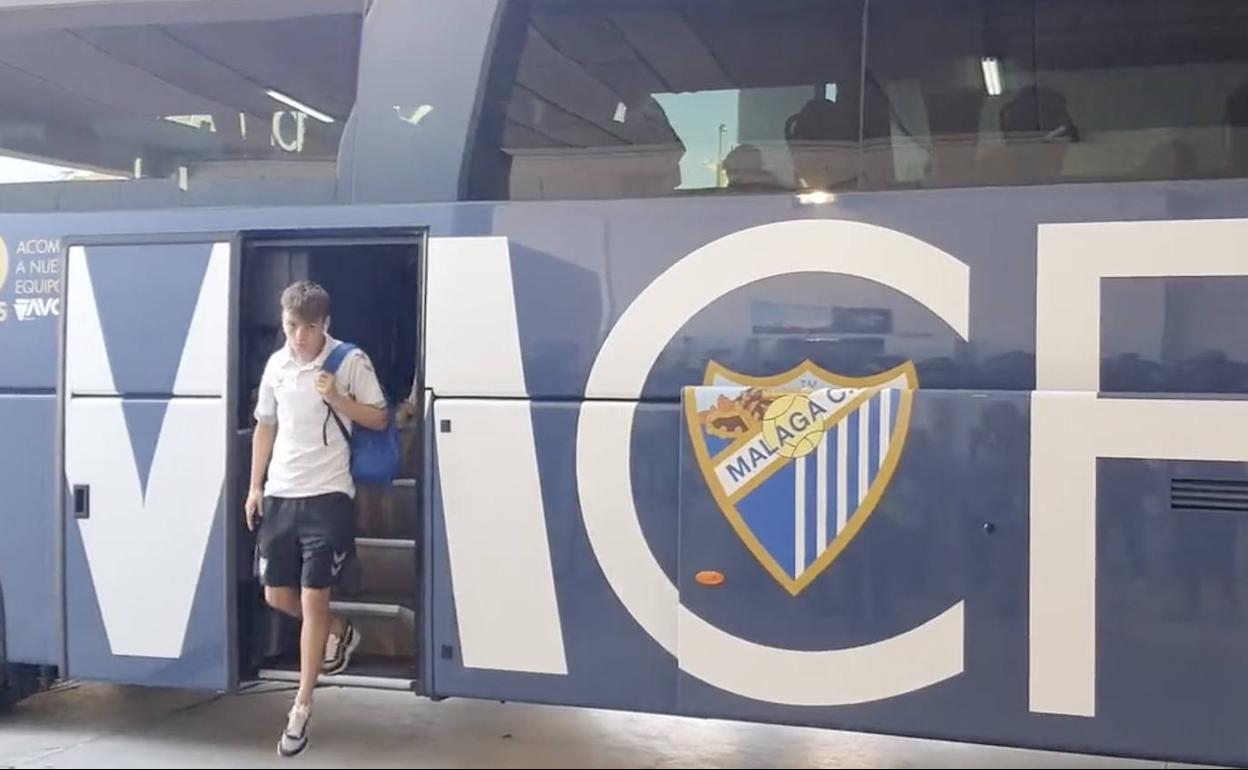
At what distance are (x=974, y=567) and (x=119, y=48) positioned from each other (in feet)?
14.0

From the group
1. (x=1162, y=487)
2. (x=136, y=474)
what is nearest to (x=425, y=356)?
(x=136, y=474)

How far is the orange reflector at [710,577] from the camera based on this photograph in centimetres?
438

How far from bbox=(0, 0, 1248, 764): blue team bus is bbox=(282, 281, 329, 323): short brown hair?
0.25 meters

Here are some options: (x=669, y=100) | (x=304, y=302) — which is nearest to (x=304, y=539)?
(x=304, y=302)

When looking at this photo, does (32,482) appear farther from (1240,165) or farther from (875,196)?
(1240,165)

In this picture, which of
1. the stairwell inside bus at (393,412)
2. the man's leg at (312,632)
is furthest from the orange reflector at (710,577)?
the man's leg at (312,632)

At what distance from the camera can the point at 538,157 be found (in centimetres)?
462

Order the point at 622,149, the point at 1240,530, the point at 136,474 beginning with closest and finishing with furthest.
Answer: the point at 1240,530 < the point at 622,149 < the point at 136,474

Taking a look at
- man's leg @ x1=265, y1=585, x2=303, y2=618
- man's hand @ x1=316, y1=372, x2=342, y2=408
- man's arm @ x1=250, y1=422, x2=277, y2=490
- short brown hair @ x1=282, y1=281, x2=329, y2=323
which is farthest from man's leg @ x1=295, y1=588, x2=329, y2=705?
short brown hair @ x1=282, y1=281, x2=329, y2=323

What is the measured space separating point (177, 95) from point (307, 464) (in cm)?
181

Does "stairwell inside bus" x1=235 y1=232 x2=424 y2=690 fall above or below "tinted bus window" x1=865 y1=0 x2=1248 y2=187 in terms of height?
below

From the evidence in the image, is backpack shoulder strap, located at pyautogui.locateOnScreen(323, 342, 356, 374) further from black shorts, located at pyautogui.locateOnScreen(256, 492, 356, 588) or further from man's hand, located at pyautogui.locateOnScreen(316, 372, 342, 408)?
black shorts, located at pyautogui.locateOnScreen(256, 492, 356, 588)

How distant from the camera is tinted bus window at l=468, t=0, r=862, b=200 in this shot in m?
4.39

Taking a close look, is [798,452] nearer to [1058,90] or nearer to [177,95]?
[1058,90]
